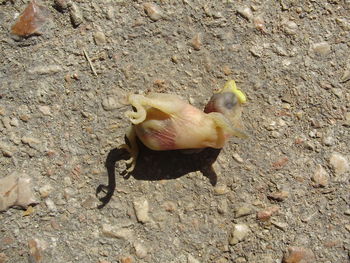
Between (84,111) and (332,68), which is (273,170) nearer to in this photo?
(332,68)

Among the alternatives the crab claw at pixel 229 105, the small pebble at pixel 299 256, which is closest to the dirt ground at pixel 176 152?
the small pebble at pixel 299 256

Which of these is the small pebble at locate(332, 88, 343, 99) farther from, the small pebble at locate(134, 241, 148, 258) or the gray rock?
the gray rock

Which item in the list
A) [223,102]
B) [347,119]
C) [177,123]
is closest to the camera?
[177,123]

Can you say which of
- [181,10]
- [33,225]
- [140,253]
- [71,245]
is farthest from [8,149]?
[181,10]

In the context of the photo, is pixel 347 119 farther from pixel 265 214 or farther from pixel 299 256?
pixel 299 256

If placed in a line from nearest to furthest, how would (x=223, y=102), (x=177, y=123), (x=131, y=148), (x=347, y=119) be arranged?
(x=177, y=123)
(x=223, y=102)
(x=131, y=148)
(x=347, y=119)

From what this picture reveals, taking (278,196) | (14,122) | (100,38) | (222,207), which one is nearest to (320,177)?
(278,196)

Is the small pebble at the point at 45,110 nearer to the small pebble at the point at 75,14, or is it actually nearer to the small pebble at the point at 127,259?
the small pebble at the point at 75,14
